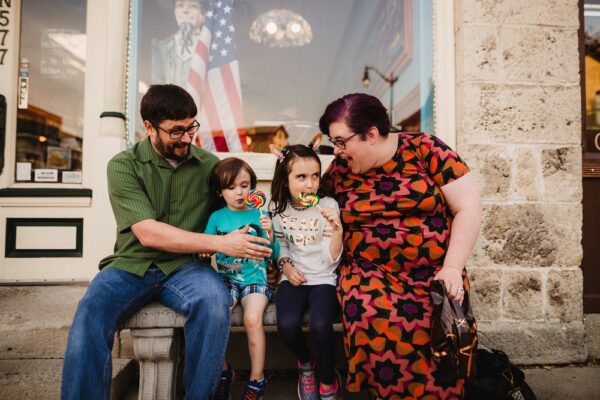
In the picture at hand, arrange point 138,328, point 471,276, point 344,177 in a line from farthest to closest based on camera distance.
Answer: point 471,276 → point 344,177 → point 138,328

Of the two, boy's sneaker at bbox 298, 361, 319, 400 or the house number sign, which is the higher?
the house number sign

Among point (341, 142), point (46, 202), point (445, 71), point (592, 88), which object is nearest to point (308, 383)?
point (341, 142)

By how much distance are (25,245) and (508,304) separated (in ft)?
13.5

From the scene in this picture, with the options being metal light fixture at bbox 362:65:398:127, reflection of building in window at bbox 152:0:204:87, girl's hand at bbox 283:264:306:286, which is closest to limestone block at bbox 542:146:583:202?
metal light fixture at bbox 362:65:398:127

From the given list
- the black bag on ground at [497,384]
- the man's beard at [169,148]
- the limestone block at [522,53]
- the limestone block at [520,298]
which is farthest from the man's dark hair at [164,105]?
the limestone block at [520,298]

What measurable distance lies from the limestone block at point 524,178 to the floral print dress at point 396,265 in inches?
46.3

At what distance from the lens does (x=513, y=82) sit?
10.00ft

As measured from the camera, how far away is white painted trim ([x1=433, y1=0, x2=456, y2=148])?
320cm

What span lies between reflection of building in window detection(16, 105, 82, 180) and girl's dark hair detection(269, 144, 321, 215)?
2236 mm

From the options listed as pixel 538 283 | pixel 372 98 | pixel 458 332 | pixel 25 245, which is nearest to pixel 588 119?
pixel 538 283

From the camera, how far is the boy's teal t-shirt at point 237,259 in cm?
238

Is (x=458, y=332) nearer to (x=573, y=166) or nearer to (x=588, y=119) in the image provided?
(x=573, y=166)

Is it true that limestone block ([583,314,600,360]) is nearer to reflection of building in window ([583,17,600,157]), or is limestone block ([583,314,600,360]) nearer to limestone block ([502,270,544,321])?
limestone block ([502,270,544,321])

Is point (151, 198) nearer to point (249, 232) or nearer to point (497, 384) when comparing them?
point (249, 232)
